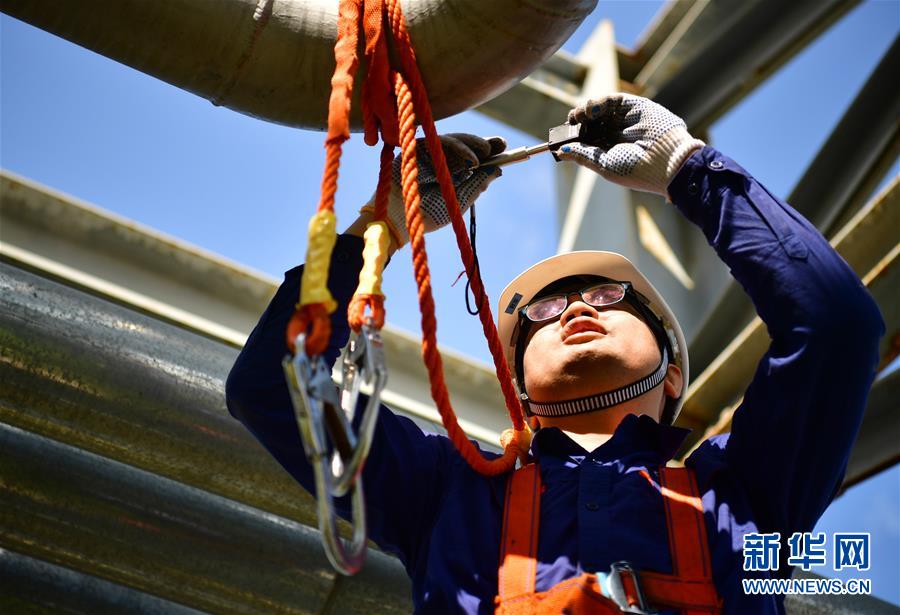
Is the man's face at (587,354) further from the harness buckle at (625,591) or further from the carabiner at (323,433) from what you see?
the carabiner at (323,433)

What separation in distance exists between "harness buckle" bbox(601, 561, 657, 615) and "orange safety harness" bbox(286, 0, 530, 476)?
18.7 inches

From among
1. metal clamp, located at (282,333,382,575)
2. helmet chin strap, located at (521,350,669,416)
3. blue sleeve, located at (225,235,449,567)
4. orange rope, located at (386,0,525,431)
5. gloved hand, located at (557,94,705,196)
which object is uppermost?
gloved hand, located at (557,94,705,196)

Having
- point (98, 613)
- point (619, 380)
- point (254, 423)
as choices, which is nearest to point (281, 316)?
point (254, 423)

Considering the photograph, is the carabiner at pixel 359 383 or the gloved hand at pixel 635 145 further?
the gloved hand at pixel 635 145

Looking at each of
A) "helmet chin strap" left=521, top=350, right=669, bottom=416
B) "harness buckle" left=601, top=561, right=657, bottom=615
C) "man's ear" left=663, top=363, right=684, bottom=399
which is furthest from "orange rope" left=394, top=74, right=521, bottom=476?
"man's ear" left=663, top=363, right=684, bottom=399

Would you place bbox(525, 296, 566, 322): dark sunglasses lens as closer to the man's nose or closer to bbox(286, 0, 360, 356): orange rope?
the man's nose

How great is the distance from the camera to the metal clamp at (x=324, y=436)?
165 centimetres

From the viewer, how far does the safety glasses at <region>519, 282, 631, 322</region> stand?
3.10 m

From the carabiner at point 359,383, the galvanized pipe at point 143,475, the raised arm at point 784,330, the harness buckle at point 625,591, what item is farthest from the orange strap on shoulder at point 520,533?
the galvanized pipe at point 143,475

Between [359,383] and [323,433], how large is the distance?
1.02 feet

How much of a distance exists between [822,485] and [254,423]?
55.1 inches

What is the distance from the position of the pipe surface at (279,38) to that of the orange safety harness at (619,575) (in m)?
1.03

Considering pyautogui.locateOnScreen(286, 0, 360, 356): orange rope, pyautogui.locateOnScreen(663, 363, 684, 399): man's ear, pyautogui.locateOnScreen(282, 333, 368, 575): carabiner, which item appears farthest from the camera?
pyautogui.locateOnScreen(663, 363, 684, 399): man's ear

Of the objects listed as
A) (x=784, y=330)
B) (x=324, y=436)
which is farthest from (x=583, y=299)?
(x=324, y=436)
